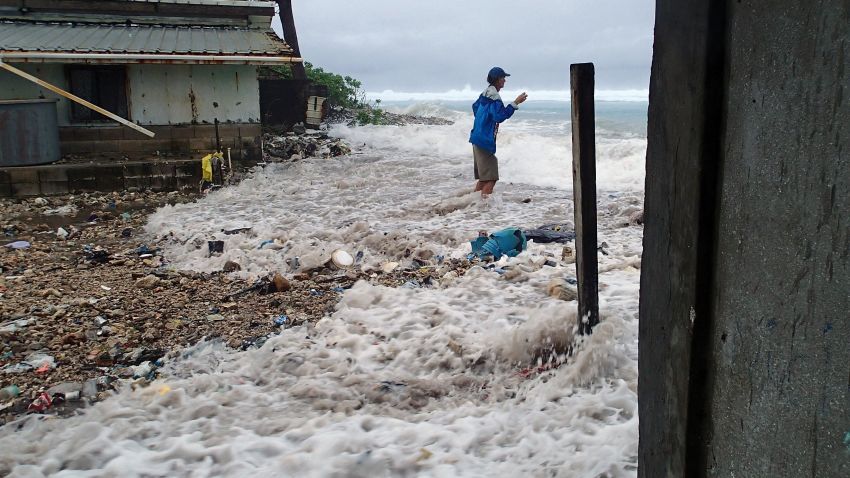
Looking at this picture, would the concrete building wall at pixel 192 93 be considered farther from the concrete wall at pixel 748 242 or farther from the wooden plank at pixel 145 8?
the concrete wall at pixel 748 242

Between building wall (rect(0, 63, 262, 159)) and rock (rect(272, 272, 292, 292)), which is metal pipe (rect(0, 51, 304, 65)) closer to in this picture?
building wall (rect(0, 63, 262, 159))

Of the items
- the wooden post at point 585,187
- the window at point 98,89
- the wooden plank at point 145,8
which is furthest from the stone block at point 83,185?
the wooden post at point 585,187

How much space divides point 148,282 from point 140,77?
7683 millimetres

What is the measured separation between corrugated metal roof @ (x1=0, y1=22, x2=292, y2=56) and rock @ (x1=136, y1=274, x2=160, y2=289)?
669 cm

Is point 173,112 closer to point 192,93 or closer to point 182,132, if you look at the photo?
point 182,132

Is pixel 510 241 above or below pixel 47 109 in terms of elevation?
below

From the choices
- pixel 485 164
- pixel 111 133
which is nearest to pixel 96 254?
pixel 485 164

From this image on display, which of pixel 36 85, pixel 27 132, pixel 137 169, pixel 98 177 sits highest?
pixel 36 85

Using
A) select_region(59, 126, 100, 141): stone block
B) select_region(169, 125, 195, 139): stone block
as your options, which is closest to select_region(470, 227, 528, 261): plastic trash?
select_region(169, 125, 195, 139): stone block

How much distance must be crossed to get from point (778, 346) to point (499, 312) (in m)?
3.91

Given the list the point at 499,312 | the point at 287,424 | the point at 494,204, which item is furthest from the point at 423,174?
Answer: the point at 287,424

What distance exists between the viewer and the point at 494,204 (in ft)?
33.4

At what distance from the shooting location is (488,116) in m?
9.07

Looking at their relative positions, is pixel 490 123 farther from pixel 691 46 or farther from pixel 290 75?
pixel 290 75
